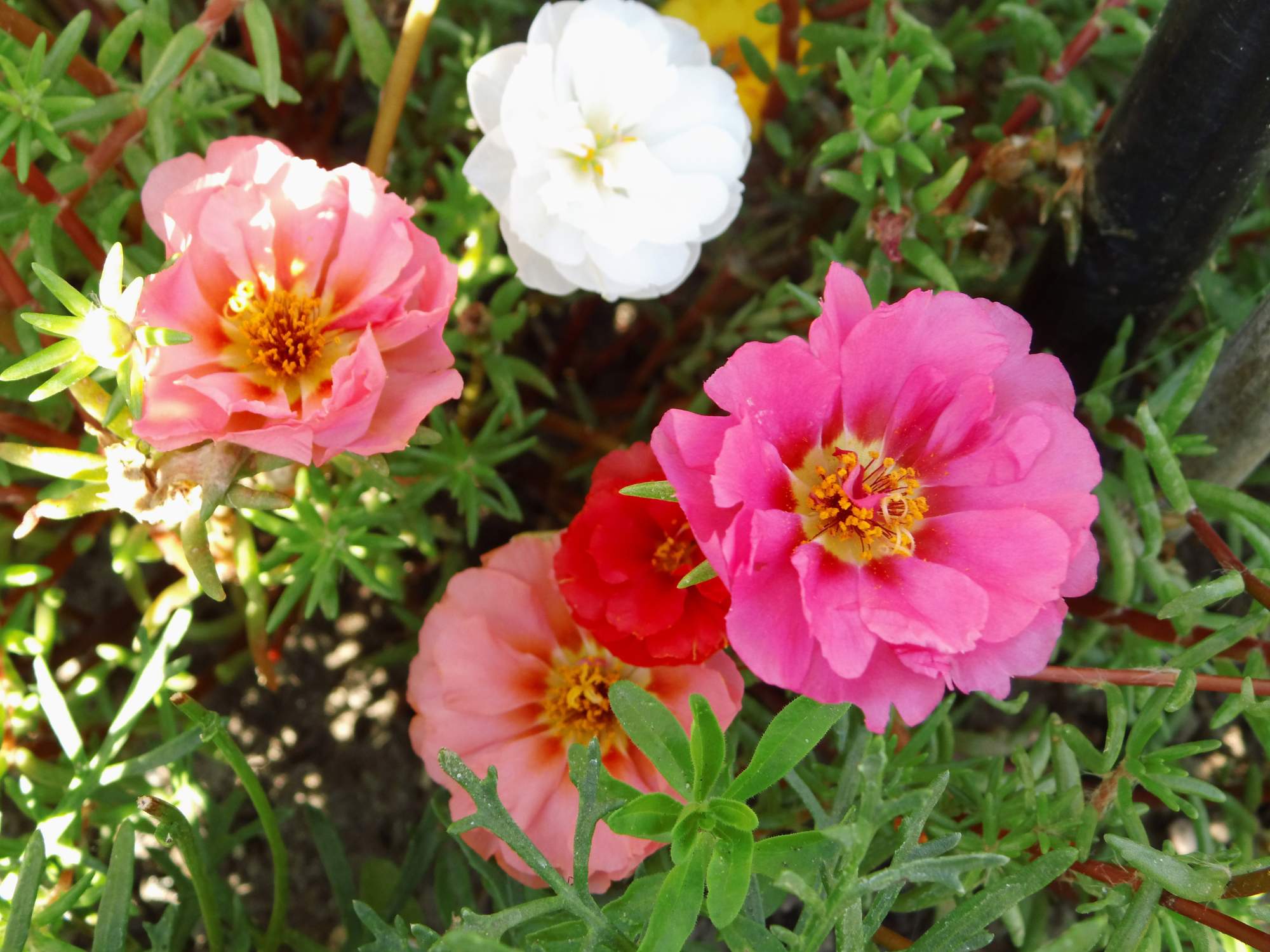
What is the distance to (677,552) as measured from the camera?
1148 mm

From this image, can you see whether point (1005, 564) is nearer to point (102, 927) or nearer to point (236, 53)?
point (102, 927)

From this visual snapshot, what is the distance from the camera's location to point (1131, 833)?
106cm

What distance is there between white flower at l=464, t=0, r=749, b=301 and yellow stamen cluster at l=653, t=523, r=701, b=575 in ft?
0.91

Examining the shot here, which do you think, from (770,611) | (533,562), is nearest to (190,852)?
(533,562)

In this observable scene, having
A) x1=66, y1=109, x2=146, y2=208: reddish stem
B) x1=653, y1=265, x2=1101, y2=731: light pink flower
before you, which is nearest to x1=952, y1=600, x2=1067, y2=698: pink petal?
x1=653, y1=265, x2=1101, y2=731: light pink flower

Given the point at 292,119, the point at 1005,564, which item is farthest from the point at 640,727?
the point at 292,119

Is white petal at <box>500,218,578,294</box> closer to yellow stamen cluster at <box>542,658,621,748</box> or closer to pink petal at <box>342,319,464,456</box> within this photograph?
pink petal at <box>342,319,464,456</box>

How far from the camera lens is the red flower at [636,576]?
1017 mm

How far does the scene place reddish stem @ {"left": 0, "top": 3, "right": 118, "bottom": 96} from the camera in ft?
3.90

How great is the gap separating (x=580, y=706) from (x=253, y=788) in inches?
14.4

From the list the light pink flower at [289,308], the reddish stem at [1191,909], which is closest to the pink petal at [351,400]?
the light pink flower at [289,308]

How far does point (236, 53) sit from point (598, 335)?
807mm

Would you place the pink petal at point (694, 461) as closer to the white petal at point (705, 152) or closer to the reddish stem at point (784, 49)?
the white petal at point (705, 152)

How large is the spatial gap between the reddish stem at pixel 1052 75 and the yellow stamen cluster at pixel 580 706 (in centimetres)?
80
